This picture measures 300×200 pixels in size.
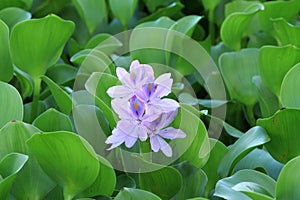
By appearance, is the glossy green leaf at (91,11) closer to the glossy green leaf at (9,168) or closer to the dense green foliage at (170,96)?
the dense green foliage at (170,96)

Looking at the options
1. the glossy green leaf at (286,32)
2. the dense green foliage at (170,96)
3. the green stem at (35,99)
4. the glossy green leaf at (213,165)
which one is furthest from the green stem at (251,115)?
the green stem at (35,99)

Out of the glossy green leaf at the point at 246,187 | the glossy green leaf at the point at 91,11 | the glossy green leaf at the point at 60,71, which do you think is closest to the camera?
the glossy green leaf at the point at 246,187

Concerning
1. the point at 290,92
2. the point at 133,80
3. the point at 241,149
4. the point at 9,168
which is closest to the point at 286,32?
the point at 290,92

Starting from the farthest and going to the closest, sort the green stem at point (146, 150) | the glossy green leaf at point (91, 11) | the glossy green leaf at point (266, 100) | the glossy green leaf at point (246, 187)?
the glossy green leaf at point (91, 11)
the glossy green leaf at point (266, 100)
the green stem at point (146, 150)
the glossy green leaf at point (246, 187)

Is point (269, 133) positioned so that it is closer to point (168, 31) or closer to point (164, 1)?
point (168, 31)

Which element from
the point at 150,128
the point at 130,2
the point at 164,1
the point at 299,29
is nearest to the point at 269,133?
the point at 150,128

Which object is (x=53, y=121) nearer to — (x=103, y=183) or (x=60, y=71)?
(x=103, y=183)
